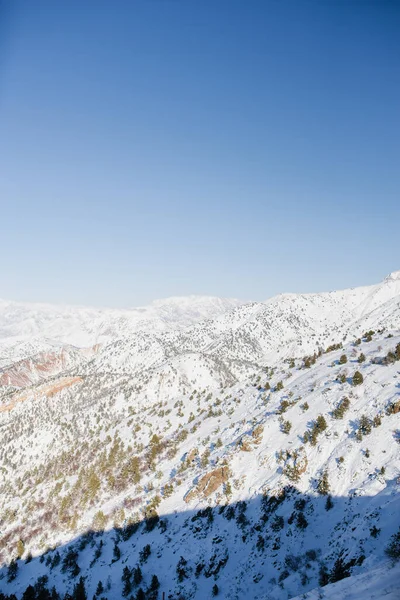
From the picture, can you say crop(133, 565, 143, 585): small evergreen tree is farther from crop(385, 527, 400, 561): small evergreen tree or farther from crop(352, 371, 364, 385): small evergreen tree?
crop(352, 371, 364, 385): small evergreen tree

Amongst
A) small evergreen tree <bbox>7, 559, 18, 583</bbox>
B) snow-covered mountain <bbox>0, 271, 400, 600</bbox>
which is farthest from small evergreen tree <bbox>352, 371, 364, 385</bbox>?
small evergreen tree <bbox>7, 559, 18, 583</bbox>

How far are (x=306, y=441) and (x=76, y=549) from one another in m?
27.9

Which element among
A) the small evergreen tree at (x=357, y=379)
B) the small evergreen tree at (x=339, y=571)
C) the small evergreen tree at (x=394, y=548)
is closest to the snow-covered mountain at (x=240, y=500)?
the small evergreen tree at (x=339, y=571)

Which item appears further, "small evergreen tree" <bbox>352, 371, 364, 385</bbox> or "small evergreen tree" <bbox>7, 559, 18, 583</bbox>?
"small evergreen tree" <bbox>7, 559, 18, 583</bbox>

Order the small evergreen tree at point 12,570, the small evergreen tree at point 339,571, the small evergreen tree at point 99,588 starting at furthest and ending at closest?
the small evergreen tree at point 12,570 → the small evergreen tree at point 99,588 → the small evergreen tree at point 339,571

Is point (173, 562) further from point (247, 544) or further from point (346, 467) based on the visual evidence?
point (346, 467)

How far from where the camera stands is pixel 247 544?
2597cm

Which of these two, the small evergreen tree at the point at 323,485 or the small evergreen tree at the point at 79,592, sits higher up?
the small evergreen tree at the point at 323,485

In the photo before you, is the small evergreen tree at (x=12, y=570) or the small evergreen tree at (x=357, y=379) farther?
the small evergreen tree at (x=12, y=570)

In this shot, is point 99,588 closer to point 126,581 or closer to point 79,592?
point 79,592

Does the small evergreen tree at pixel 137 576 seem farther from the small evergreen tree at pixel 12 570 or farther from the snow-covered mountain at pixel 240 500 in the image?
the small evergreen tree at pixel 12 570

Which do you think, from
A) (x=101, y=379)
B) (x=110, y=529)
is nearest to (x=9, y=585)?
(x=110, y=529)

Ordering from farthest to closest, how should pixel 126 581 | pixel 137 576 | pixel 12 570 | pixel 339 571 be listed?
pixel 12 570 < pixel 126 581 < pixel 137 576 < pixel 339 571

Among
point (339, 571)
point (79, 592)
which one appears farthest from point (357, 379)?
point (79, 592)
